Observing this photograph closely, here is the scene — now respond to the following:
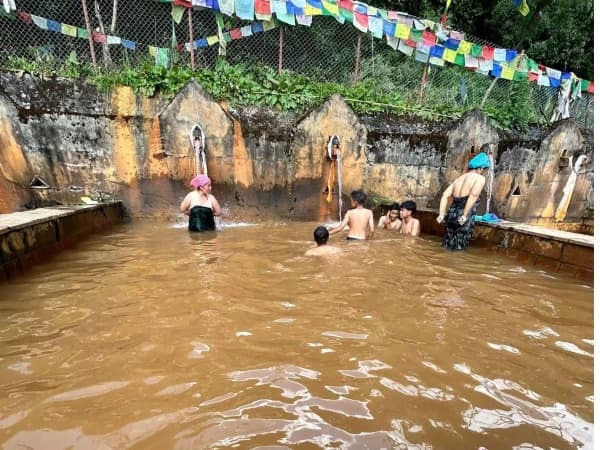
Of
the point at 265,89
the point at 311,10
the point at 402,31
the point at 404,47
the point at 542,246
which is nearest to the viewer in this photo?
the point at 542,246

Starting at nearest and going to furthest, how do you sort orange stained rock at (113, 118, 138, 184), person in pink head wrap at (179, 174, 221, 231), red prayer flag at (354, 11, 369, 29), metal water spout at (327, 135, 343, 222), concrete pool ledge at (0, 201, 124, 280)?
concrete pool ledge at (0, 201, 124, 280), person in pink head wrap at (179, 174, 221, 231), orange stained rock at (113, 118, 138, 184), metal water spout at (327, 135, 343, 222), red prayer flag at (354, 11, 369, 29)

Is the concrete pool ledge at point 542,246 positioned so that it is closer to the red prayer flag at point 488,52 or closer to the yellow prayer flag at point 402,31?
the yellow prayer flag at point 402,31

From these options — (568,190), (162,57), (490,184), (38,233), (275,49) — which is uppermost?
(275,49)

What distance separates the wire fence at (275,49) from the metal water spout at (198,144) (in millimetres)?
3526

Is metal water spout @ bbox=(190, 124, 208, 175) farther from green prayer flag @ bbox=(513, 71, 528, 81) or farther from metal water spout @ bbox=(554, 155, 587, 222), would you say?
metal water spout @ bbox=(554, 155, 587, 222)

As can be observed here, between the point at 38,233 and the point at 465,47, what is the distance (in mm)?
11026

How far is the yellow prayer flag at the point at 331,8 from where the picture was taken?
8.83 metres

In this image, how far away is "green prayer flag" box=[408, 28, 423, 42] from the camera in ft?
32.1

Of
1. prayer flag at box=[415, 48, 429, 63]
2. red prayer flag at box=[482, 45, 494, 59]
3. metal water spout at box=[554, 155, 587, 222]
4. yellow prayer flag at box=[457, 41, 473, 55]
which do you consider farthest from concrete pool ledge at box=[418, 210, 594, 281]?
red prayer flag at box=[482, 45, 494, 59]

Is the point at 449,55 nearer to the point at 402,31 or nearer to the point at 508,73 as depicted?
the point at 402,31

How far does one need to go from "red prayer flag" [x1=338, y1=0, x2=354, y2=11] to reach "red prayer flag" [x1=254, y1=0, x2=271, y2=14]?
5.85ft

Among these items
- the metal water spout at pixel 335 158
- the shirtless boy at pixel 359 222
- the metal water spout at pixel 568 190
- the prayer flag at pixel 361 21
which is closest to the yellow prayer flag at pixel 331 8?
the prayer flag at pixel 361 21

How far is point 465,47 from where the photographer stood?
1007 cm

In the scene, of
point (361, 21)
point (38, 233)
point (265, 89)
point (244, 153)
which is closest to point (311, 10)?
point (361, 21)
